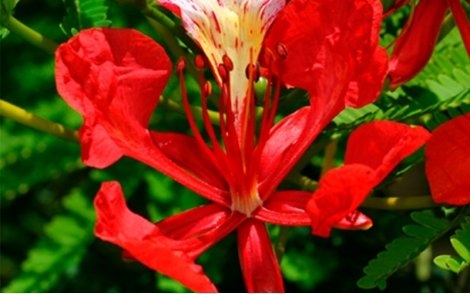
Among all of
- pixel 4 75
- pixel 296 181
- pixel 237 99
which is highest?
pixel 237 99

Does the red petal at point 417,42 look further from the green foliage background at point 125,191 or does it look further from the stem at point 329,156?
the stem at point 329,156

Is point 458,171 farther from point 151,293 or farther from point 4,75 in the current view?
point 4,75

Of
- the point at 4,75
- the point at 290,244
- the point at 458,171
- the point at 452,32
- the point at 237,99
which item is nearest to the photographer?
the point at 458,171

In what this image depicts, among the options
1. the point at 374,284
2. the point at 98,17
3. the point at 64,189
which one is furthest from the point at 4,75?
the point at 374,284

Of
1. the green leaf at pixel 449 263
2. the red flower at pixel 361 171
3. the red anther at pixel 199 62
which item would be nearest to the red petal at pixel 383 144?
the red flower at pixel 361 171

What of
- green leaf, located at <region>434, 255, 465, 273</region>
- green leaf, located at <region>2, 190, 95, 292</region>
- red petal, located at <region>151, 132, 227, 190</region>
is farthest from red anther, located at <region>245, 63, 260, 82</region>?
green leaf, located at <region>2, 190, 95, 292</region>

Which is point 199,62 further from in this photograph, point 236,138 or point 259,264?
point 259,264

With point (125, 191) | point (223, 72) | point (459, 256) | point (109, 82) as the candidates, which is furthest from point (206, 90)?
point (125, 191)
